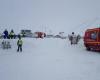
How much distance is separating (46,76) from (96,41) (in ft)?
39.9

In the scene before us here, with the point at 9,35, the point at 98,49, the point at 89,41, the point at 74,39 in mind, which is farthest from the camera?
the point at 9,35

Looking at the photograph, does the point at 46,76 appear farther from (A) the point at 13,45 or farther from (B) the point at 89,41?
(A) the point at 13,45

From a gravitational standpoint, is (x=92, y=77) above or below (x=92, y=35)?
below

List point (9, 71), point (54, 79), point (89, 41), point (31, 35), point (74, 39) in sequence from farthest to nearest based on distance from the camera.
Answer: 1. point (31, 35)
2. point (74, 39)
3. point (89, 41)
4. point (9, 71)
5. point (54, 79)

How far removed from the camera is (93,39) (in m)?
22.2

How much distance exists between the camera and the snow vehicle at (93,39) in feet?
70.4

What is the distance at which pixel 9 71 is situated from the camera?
37.8 feet

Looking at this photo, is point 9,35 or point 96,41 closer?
point 96,41

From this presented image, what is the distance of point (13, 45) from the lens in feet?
89.7

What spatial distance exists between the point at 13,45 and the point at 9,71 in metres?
16.0

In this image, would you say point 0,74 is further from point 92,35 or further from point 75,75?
point 92,35

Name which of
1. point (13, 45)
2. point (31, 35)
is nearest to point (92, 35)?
point (13, 45)

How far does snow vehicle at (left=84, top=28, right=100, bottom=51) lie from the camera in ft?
70.4

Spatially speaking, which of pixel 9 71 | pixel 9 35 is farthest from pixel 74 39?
pixel 9 71
